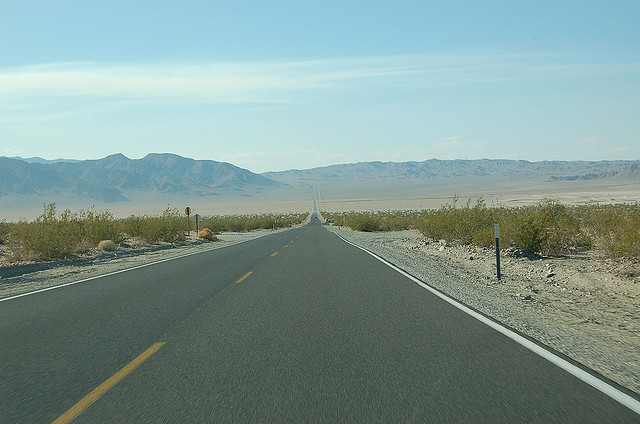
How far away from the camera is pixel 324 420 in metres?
4.59

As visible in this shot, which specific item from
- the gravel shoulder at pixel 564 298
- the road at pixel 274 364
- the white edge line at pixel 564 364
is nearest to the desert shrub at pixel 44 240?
the road at pixel 274 364

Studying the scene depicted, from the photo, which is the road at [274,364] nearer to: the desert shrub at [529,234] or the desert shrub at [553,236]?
the desert shrub at [529,234]

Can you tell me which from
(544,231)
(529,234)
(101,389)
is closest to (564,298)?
(529,234)

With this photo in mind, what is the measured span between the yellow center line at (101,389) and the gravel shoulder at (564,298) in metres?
5.07

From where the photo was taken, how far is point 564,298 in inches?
449

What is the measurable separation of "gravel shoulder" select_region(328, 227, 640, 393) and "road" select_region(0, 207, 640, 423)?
71cm

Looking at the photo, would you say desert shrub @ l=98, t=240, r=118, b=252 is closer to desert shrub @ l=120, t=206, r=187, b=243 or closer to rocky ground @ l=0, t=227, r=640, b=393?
rocky ground @ l=0, t=227, r=640, b=393

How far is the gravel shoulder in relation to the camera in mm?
6820

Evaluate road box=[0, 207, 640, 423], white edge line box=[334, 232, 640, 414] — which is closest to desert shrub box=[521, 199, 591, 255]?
road box=[0, 207, 640, 423]

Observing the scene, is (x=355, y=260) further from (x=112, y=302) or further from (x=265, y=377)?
(x=265, y=377)

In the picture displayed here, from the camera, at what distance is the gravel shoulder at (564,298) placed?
22.4ft

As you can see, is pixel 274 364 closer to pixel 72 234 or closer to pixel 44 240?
pixel 44 240

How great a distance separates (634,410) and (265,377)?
343 centimetres

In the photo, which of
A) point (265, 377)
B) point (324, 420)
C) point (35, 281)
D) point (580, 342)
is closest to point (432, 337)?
point (580, 342)
